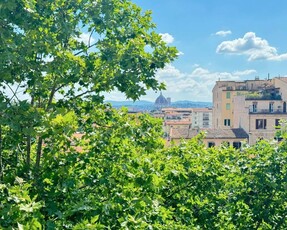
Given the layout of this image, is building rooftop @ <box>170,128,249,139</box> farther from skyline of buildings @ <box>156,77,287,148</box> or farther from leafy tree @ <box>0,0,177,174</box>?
leafy tree @ <box>0,0,177,174</box>

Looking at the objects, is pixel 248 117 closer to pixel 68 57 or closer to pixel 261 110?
pixel 261 110

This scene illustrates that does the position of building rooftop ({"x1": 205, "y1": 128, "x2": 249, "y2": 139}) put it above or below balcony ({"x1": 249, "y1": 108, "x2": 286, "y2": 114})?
below

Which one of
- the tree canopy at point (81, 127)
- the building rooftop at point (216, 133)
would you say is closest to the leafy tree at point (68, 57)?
the tree canopy at point (81, 127)

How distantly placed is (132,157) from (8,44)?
7.77 feet

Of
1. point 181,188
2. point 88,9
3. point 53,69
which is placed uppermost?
point 88,9

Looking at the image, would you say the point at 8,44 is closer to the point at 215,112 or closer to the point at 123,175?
the point at 123,175

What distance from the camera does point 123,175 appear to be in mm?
5633

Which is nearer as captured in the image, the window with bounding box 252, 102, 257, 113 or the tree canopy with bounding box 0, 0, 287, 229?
the tree canopy with bounding box 0, 0, 287, 229

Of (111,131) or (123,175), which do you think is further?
(111,131)

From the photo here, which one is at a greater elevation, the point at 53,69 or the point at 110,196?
the point at 53,69

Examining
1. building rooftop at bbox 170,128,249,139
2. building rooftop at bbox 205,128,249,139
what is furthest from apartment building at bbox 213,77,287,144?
building rooftop at bbox 170,128,249,139

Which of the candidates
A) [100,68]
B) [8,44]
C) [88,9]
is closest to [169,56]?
[100,68]

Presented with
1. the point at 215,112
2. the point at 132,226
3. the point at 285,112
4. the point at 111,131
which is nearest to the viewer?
the point at 132,226

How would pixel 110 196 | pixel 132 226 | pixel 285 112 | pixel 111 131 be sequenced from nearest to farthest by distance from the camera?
pixel 132 226
pixel 110 196
pixel 111 131
pixel 285 112
